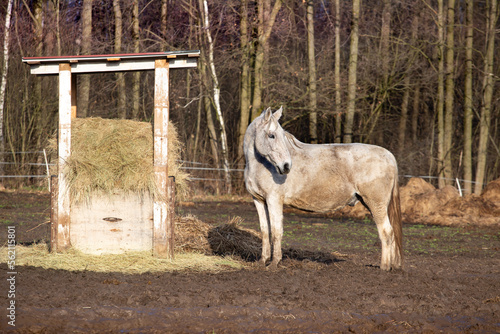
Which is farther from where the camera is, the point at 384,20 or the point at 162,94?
the point at 384,20

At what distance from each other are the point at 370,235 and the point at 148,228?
6.26m

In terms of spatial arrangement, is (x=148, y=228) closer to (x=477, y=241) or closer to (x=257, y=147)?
(x=257, y=147)

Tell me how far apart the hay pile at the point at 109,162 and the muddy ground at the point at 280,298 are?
56.8 inches

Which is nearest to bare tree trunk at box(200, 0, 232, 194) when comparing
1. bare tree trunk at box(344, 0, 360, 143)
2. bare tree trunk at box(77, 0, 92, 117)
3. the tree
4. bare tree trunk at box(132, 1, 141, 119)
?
the tree

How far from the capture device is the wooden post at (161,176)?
7766mm

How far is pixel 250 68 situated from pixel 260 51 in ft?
2.81

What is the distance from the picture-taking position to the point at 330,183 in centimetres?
740

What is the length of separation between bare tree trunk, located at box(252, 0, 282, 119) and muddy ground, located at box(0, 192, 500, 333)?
41.5 ft


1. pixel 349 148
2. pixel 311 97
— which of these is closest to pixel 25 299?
pixel 349 148

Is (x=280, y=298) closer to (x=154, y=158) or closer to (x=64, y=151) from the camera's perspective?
(x=154, y=158)

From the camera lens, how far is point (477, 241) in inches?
460

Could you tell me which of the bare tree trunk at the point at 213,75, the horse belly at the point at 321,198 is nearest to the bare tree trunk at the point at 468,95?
the bare tree trunk at the point at 213,75

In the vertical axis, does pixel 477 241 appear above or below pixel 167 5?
below

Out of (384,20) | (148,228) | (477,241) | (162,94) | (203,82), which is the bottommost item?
(477,241)
